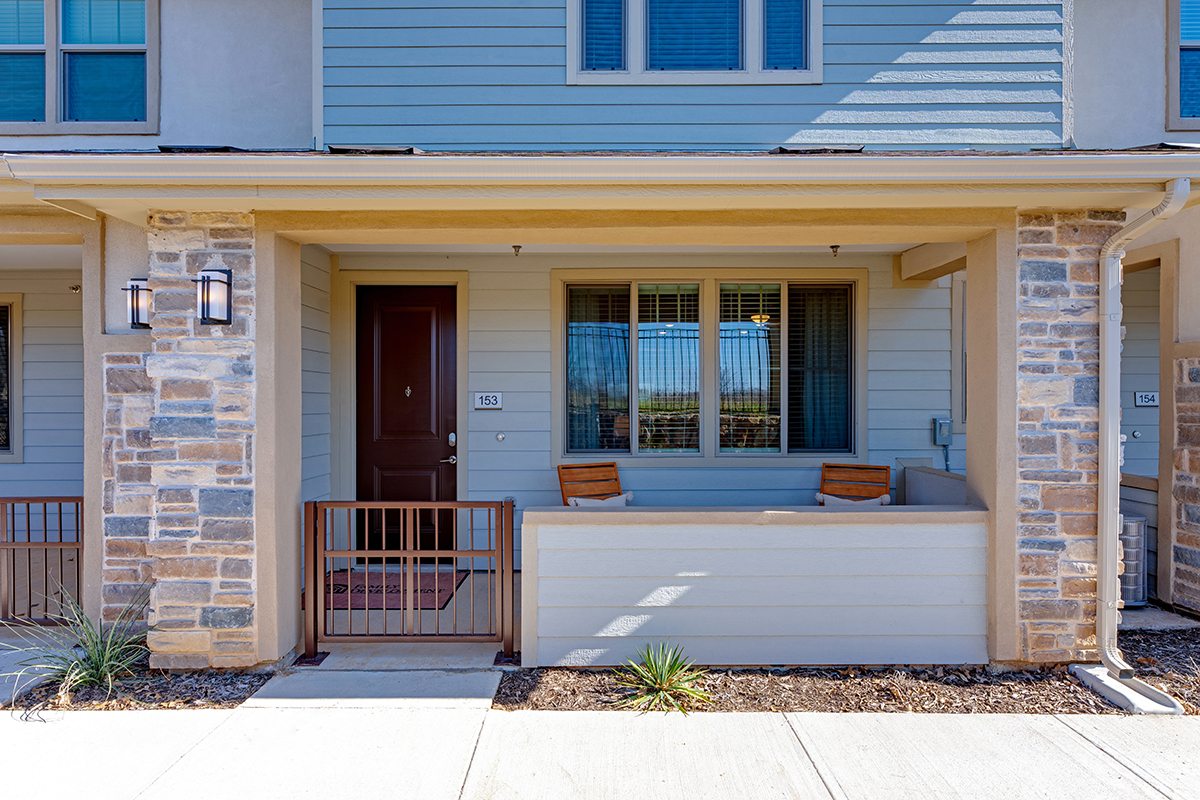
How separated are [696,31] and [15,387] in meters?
6.05

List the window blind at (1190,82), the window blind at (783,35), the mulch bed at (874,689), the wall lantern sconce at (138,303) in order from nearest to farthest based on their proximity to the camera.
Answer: the mulch bed at (874,689)
the wall lantern sconce at (138,303)
the window blind at (783,35)
the window blind at (1190,82)

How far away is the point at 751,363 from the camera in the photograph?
5586 mm

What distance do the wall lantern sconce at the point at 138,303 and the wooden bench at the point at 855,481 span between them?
4.51 meters

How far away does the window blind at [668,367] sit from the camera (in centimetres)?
559

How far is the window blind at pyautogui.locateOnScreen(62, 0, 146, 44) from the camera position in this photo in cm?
491

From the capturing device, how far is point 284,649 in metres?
→ 3.69

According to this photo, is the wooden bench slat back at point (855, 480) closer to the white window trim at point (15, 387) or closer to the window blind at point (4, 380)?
the white window trim at point (15, 387)

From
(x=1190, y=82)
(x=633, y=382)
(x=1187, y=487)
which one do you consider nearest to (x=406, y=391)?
(x=633, y=382)

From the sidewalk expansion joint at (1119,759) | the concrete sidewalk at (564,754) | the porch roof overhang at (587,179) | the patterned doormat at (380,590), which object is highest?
the porch roof overhang at (587,179)

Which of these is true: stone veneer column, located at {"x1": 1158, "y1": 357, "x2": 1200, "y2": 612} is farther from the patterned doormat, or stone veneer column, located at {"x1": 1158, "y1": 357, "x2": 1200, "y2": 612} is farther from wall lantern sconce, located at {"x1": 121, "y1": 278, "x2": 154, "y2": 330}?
wall lantern sconce, located at {"x1": 121, "y1": 278, "x2": 154, "y2": 330}

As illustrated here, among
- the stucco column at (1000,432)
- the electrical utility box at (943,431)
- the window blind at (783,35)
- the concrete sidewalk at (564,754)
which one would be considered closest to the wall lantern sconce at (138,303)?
the concrete sidewalk at (564,754)

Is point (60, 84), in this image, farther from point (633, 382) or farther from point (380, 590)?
point (633, 382)

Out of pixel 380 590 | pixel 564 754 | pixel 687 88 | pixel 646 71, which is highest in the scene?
pixel 646 71

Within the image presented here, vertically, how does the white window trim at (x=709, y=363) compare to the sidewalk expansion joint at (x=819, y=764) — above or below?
above
